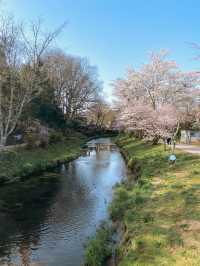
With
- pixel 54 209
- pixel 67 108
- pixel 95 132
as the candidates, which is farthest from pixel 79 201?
pixel 95 132

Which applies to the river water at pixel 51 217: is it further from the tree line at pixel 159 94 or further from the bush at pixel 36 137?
the tree line at pixel 159 94

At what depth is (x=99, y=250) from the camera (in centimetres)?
771

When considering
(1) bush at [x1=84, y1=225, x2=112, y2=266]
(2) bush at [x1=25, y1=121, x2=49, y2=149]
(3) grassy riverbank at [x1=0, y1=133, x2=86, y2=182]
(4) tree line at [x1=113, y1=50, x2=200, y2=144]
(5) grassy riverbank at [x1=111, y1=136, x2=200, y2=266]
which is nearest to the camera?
(5) grassy riverbank at [x1=111, y1=136, x2=200, y2=266]

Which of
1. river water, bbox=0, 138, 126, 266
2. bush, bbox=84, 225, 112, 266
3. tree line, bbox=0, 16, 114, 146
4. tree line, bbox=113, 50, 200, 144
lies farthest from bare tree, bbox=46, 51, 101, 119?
bush, bbox=84, 225, 112, 266

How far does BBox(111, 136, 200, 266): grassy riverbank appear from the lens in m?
6.50

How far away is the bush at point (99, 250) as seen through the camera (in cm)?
729

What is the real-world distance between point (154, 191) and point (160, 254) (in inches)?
234

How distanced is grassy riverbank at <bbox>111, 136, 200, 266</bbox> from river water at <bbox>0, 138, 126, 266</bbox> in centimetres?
138

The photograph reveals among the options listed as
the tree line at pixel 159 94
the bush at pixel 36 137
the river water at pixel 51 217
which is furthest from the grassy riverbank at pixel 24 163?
the tree line at pixel 159 94

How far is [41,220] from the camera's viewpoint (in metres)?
11.2

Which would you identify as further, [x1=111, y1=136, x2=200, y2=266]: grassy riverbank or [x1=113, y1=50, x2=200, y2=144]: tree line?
[x1=113, y1=50, x2=200, y2=144]: tree line

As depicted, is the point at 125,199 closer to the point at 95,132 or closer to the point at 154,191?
the point at 154,191

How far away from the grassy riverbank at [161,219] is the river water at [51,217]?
1383 mm

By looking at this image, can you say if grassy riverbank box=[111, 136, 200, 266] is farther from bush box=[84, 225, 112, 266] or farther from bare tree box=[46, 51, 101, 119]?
bare tree box=[46, 51, 101, 119]
